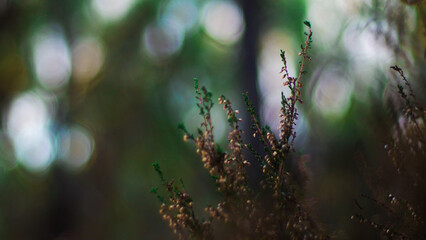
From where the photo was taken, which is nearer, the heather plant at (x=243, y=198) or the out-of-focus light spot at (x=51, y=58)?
the heather plant at (x=243, y=198)

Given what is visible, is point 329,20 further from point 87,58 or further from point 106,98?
point 87,58

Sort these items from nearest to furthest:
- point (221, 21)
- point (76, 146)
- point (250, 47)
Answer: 1. point (250, 47)
2. point (221, 21)
3. point (76, 146)

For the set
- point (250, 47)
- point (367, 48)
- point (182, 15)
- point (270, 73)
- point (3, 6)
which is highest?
point (3, 6)

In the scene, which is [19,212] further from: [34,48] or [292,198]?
[292,198]

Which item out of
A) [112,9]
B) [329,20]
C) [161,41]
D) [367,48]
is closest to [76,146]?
[161,41]

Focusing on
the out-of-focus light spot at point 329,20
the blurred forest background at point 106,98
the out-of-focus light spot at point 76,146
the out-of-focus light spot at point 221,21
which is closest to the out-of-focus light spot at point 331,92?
the out-of-focus light spot at point 329,20

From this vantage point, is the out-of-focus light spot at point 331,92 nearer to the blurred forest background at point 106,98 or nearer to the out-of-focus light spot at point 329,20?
the out-of-focus light spot at point 329,20
